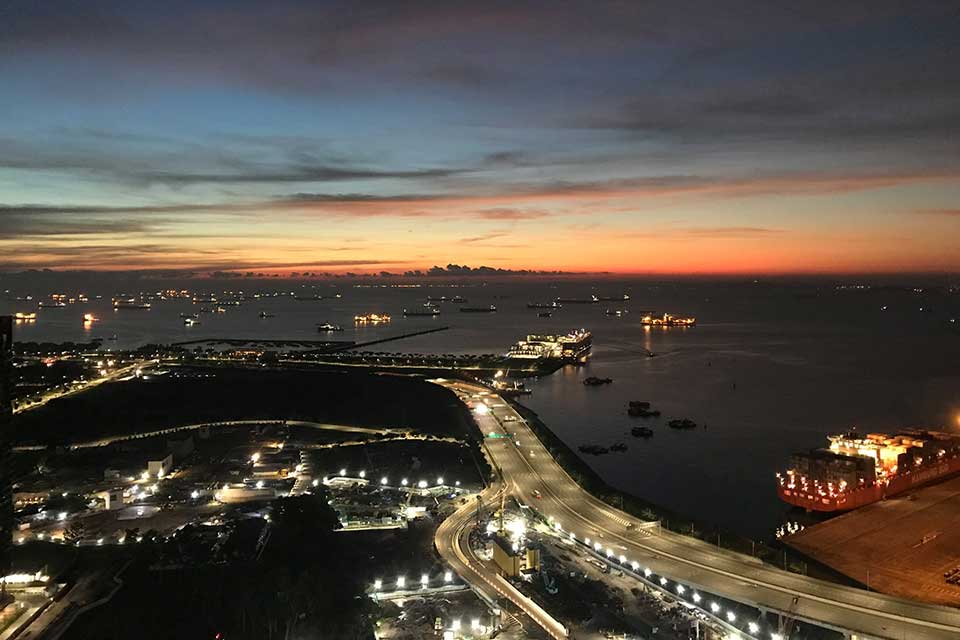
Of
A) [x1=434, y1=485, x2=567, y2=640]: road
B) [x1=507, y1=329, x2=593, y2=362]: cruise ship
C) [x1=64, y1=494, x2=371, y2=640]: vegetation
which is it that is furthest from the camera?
[x1=507, y1=329, x2=593, y2=362]: cruise ship

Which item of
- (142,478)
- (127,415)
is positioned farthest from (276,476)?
(127,415)

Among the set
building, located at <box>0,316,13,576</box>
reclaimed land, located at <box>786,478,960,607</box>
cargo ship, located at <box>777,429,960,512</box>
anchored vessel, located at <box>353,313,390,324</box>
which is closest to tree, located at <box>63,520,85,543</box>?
building, located at <box>0,316,13,576</box>

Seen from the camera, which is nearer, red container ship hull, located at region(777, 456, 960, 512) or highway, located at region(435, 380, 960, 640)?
highway, located at region(435, 380, 960, 640)

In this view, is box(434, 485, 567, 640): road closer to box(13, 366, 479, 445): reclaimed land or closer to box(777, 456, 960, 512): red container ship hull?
box(13, 366, 479, 445): reclaimed land

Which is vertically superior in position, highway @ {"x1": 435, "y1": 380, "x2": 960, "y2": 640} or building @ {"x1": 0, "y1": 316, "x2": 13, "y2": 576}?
building @ {"x1": 0, "y1": 316, "x2": 13, "y2": 576}

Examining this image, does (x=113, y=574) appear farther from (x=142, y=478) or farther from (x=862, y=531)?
(x=862, y=531)

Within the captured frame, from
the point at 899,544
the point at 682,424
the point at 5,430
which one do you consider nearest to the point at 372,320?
the point at 682,424

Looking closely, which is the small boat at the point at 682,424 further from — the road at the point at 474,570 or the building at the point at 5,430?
the building at the point at 5,430
